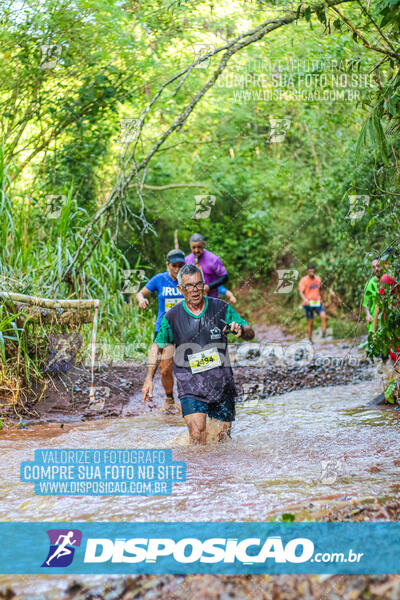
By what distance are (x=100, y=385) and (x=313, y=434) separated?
10.5ft

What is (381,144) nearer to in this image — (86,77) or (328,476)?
(328,476)

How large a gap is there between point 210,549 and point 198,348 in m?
2.51

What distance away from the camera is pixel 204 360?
229 inches

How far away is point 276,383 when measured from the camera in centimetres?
1031

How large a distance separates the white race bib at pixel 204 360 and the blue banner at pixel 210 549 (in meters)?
2.07

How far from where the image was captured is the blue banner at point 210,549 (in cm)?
333

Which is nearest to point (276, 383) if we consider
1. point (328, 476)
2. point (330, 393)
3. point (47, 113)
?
point (330, 393)

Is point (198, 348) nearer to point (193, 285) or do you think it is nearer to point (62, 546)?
point (193, 285)

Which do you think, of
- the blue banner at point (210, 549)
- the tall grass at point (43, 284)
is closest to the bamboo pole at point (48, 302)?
the tall grass at point (43, 284)

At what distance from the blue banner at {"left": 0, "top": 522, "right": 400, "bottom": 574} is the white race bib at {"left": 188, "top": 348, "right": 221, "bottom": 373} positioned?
6.80 ft

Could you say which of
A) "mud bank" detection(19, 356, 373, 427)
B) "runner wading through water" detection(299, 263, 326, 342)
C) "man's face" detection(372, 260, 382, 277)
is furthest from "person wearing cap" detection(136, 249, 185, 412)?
"runner wading through water" detection(299, 263, 326, 342)

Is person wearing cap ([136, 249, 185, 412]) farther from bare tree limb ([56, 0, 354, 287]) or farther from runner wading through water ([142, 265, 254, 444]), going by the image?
runner wading through water ([142, 265, 254, 444])

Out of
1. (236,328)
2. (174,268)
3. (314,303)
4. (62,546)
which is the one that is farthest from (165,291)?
(314,303)

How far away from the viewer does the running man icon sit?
138 inches
